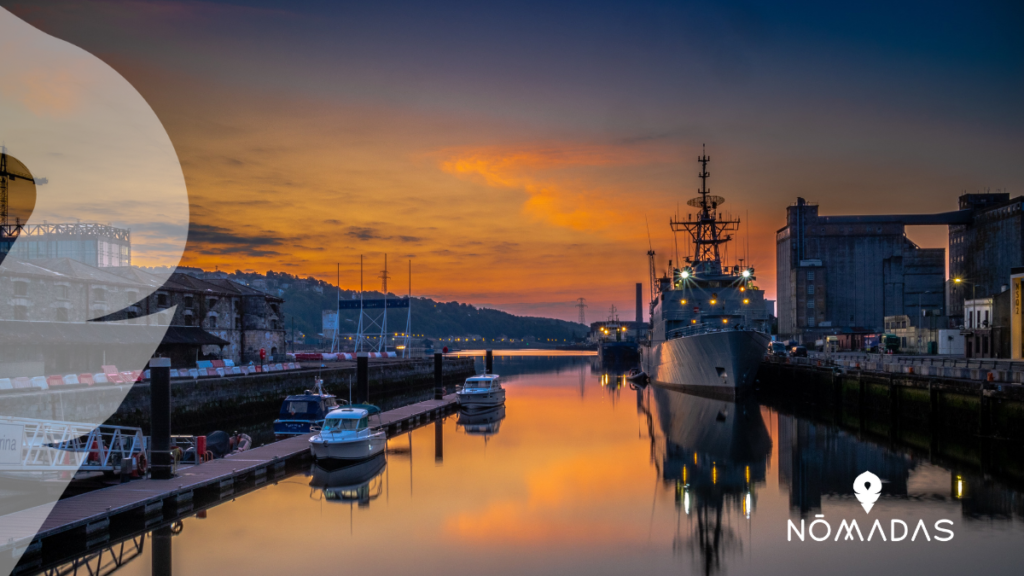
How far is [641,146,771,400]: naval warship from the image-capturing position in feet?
158

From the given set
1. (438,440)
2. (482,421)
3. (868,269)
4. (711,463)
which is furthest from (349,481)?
(868,269)

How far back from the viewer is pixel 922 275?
104m

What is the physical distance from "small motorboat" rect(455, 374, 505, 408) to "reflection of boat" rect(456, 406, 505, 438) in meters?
0.52

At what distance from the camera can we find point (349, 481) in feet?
Result: 84.1

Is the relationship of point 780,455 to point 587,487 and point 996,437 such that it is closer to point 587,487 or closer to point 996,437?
point 996,437

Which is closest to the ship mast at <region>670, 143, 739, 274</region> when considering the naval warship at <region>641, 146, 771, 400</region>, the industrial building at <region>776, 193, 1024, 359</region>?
the naval warship at <region>641, 146, 771, 400</region>

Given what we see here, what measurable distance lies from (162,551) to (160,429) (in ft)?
14.5

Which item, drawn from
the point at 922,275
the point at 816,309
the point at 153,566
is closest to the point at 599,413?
the point at 153,566

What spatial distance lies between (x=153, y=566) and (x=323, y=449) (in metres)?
9.90

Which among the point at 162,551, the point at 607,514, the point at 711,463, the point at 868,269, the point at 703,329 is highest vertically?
the point at 868,269

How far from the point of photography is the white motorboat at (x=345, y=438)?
2638cm

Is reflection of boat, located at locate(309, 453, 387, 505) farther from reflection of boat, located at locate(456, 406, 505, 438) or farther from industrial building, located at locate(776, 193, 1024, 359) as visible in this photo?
industrial building, located at locate(776, 193, 1024, 359)

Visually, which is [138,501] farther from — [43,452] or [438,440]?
[438,440]

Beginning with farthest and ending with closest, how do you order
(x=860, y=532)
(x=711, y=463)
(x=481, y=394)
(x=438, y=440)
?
(x=481, y=394) < (x=438, y=440) < (x=711, y=463) < (x=860, y=532)
